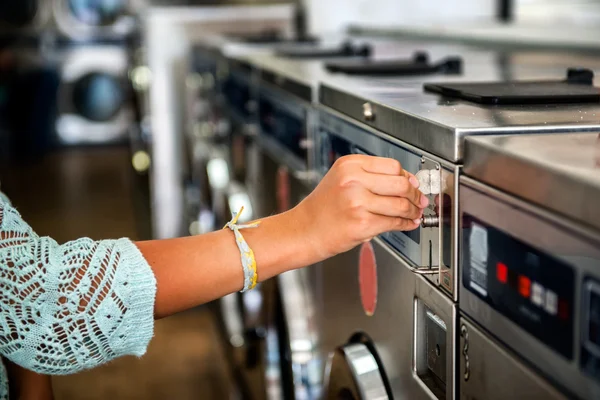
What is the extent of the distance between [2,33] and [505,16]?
4.42m

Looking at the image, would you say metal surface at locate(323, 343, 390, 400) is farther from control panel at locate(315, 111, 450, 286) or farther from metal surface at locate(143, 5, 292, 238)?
metal surface at locate(143, 5, 292, 238)

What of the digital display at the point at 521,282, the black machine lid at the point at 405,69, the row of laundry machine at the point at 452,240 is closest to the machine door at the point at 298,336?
the row of laundry machine at the point at 452,240

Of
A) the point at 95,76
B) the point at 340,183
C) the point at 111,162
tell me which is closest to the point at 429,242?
the point at 340,183

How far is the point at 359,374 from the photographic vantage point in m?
1.14

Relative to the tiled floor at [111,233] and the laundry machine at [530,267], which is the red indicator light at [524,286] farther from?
the tiled floor at [111,233]

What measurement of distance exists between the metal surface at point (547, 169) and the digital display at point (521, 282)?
45 millimetres

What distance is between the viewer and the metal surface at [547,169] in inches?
23.2

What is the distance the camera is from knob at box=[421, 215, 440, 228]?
0.88 metres

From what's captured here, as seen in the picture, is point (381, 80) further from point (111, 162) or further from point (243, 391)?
point (111, 162)

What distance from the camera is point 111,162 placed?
6.25m

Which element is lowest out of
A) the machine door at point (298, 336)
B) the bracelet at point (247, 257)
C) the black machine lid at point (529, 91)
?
the machine door at point (298, 336)

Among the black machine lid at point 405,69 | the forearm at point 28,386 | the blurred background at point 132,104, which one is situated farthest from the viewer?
the blurred background at point 132,104

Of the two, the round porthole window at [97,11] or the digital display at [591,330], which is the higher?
the round porthole window at [97,11]

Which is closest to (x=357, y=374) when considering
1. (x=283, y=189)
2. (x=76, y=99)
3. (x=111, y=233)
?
(x=283, y=189)
